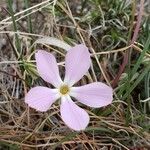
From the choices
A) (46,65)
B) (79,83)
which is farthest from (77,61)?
(79,83)

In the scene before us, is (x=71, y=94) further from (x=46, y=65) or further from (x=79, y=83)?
(x=79, y=83)

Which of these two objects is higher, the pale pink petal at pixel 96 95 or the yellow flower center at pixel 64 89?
the yellow flower center at pixel 64 89

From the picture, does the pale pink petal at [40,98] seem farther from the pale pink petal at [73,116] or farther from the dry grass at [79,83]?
the dry grass at [79,83]

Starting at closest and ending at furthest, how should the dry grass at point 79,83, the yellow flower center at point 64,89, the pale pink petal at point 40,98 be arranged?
the pale pink petal at point 40,98 < the yellow flower center at point 64,89 < the dry grass at point 79,83

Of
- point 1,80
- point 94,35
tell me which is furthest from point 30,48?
point 94,35

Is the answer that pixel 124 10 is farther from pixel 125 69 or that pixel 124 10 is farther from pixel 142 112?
pixel 142 112

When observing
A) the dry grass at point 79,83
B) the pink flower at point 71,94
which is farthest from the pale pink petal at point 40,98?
the dry grass at point 79,83

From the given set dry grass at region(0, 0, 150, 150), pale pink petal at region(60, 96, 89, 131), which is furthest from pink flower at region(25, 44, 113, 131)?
dry grass at region(0, 0, 150, 150)

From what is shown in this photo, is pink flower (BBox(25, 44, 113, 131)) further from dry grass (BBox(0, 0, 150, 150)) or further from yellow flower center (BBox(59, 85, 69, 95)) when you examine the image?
dry grass (BBox(0, 0, 150, 150))
